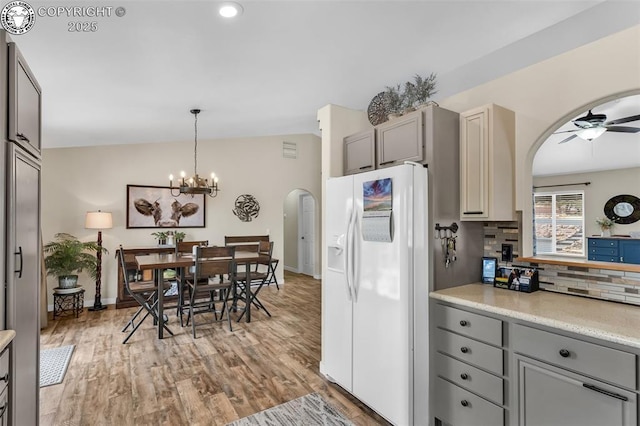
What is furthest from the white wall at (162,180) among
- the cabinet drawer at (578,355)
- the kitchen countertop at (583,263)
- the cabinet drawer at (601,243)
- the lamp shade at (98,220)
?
the cabinet drawer at (578,355)

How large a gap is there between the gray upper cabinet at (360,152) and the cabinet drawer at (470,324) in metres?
1.19

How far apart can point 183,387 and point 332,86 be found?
3.26 m

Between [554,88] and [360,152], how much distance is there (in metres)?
1.37

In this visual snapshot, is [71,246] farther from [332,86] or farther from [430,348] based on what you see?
[430,348]

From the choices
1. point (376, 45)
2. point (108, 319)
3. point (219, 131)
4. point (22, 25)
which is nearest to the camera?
point (22, 25)

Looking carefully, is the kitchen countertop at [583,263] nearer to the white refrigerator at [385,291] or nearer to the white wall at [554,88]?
the white wall at [554,88]

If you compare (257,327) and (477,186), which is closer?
(477,186)

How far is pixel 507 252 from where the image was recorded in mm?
2488

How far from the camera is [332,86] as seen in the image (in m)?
3.77

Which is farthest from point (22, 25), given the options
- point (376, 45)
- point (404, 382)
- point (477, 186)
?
point (404, 382)

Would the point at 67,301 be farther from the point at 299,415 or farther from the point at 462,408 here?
the point at 462,408

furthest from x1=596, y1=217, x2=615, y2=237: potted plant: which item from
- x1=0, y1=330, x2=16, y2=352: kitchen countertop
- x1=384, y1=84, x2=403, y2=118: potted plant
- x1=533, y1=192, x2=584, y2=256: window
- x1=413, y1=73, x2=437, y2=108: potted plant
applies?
x1=0, y1=330, x2=16, y2=352: kitchen countertop

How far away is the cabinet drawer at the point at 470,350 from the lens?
1859mm

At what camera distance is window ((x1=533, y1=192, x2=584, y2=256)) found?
2629 mm
